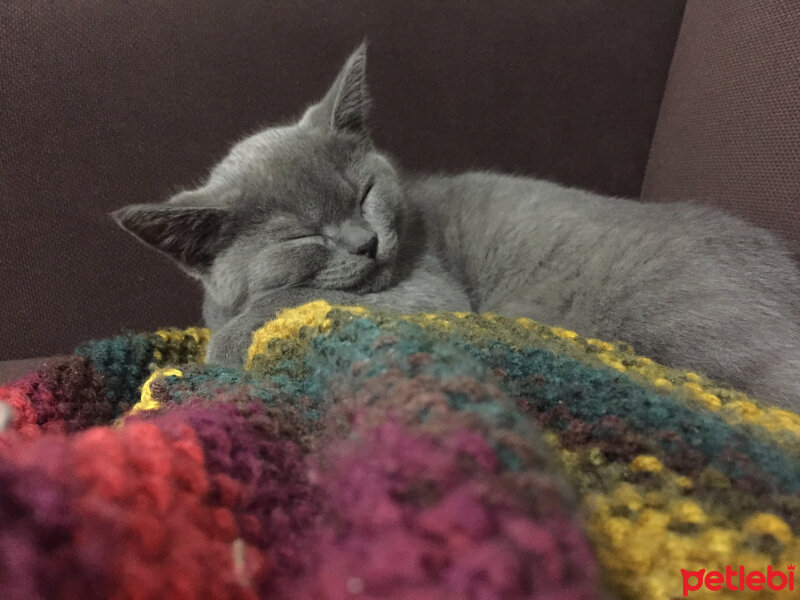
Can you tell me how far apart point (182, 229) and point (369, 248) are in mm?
330

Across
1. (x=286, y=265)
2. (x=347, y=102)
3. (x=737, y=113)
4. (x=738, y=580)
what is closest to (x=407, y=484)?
(x=738, y=580)

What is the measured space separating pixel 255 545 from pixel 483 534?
0.59 ft

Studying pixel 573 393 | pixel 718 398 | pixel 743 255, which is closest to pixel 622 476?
pixel 573 393

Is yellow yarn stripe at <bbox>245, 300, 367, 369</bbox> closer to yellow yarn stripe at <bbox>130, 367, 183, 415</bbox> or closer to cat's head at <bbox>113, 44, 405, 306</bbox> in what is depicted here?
yellow yarn stripe at <bbox>130, 367, 183, 415</bbox>

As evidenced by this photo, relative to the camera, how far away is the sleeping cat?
2.71ft

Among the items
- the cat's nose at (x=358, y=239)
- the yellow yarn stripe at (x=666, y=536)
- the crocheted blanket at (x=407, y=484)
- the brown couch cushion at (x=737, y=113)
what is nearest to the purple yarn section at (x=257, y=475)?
the crocheted blanket at (x=407, y=484)

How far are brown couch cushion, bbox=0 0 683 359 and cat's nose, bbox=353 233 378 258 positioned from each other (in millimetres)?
519

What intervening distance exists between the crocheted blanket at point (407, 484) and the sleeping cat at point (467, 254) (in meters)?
0.18

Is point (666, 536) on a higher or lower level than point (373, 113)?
lower

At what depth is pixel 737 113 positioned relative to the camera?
3.82ft

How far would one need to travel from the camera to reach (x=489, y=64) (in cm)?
144

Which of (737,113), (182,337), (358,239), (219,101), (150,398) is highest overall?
(737,113)

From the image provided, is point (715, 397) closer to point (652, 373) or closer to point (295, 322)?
point (652, 373)

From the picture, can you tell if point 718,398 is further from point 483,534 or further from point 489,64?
point 489,64
